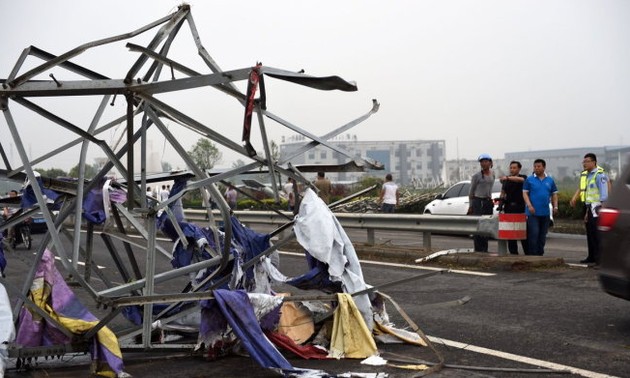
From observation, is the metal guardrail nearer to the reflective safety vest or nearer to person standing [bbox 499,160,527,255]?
person standing [bbox 499,160,527,255]

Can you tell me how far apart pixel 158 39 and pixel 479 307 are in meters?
4.39

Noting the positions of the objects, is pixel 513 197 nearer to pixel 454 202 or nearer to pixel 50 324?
pixel 454 202

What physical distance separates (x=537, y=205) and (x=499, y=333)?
5299 mm

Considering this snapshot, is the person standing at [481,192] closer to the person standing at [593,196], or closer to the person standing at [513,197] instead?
the person standing at [513,197]

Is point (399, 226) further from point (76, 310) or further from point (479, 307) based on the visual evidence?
point (76, 310)

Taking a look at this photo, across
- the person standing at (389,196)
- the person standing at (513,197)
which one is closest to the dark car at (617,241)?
the person standing at (513,197)

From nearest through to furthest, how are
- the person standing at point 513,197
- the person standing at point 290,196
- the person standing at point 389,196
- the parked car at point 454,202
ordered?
the person standing at point 290,196 → the person standing at point 513,197 → the parked car at point 454,202 → the person standing at point 389,196

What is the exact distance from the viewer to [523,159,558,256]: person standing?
10.9m

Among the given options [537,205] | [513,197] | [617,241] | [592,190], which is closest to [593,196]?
[592,190]

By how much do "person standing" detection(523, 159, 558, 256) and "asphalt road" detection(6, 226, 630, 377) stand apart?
1.63 meters

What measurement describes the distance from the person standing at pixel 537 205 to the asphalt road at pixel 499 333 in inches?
64.1

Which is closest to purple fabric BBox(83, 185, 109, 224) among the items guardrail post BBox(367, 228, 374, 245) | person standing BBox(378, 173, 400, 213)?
guardrail post BBox(367, 228, 374, 245)

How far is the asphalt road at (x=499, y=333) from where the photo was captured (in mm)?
5148

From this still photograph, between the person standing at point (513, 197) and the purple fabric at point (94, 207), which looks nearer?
the purple fabric at point (94, 207)
